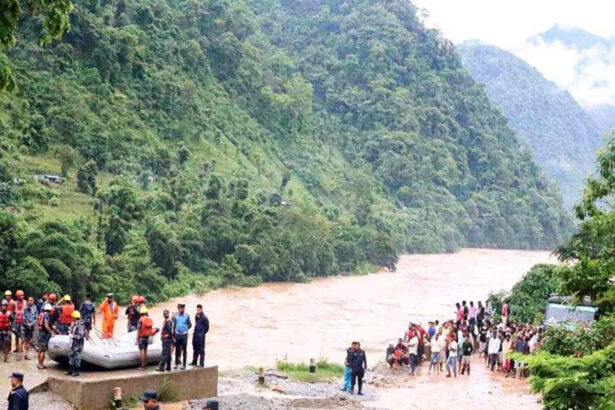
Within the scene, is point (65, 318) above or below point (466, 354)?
above

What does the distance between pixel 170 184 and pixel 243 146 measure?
2178cm

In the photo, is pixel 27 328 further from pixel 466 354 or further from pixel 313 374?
pixel 466 354

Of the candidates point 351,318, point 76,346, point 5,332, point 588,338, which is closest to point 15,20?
point 76,346

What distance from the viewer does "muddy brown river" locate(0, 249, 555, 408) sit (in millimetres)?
19172

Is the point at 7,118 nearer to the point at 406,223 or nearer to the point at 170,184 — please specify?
the point at 170,184

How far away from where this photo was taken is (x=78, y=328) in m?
12.8

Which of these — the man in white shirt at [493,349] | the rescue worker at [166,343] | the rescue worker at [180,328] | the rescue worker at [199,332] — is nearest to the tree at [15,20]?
the rescue worker at [166,343]

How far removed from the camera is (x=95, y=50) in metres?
53.0

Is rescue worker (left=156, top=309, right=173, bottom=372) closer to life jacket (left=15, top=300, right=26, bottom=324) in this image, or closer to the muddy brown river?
the muddy brown river

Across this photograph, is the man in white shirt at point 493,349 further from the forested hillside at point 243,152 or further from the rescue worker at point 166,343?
the forested hillside at point 243,152

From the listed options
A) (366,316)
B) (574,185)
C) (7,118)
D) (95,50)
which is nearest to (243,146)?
(95,50)

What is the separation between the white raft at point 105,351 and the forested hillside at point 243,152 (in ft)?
44.2

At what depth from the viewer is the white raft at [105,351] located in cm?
1327

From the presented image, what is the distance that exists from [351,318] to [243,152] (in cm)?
3445
